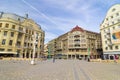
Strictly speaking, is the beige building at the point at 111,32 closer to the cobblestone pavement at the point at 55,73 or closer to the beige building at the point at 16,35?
the beige building at the point at 16,35

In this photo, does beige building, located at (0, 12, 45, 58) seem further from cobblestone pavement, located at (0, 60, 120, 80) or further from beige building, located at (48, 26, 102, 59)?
cobblestone pavement, located at (0, 60, 120, 80)

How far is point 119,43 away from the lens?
40.0 metres

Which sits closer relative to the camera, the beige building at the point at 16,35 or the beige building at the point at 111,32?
the beige building at the point at 111,32

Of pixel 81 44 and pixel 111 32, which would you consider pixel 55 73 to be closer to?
pixel 111 32

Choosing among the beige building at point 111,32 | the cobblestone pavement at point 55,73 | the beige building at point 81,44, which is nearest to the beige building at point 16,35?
the beige building at point 81,44

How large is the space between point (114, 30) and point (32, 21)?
35741mm

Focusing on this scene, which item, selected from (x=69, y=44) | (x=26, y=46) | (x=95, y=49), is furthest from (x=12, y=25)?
(x=95, y=49)

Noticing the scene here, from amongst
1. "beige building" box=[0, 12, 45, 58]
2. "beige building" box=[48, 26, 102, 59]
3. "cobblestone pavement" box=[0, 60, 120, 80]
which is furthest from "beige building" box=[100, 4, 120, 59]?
"cobblestone pavement" box=[0, 60, 120, 80]

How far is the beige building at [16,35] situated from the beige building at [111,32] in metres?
26.9

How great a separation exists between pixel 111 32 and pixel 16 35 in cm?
3729

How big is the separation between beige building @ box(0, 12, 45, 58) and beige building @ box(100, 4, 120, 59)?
26.9m

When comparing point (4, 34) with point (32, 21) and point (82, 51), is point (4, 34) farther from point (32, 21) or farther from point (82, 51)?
point (82, 51)

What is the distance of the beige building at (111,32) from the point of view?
136ft

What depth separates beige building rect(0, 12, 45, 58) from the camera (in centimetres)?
4305
